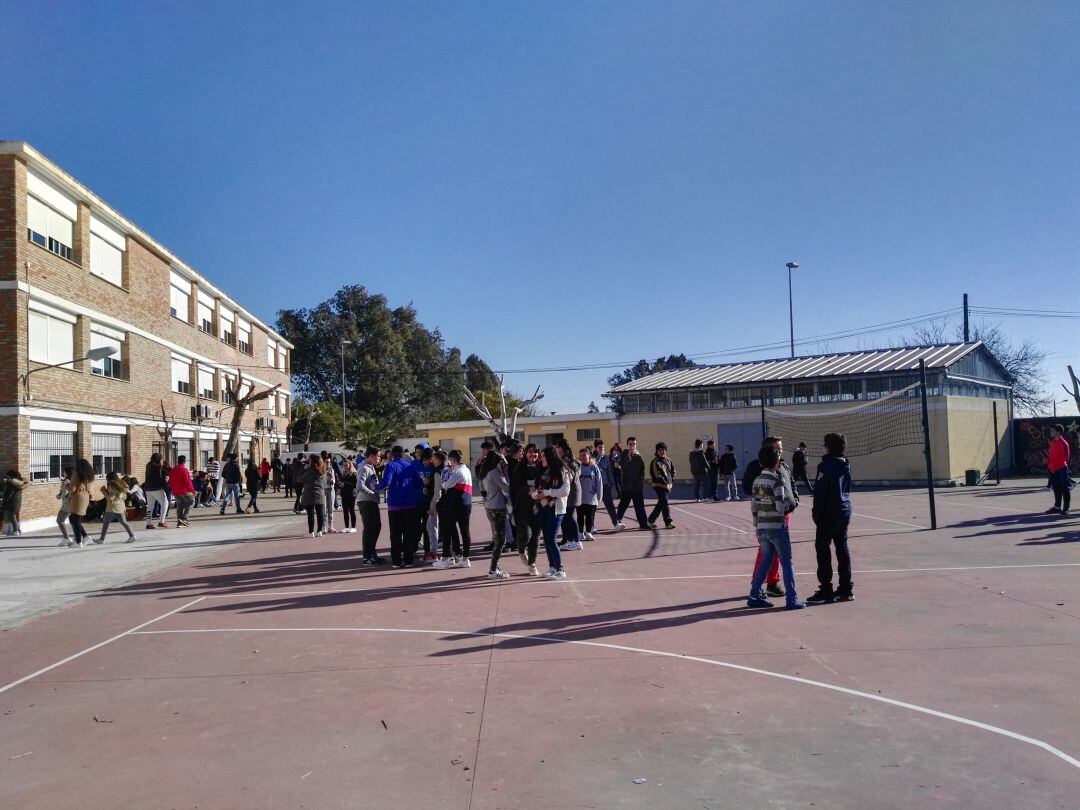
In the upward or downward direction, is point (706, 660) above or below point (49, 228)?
below

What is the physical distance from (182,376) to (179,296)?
3.12m

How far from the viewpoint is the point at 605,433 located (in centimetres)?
3759

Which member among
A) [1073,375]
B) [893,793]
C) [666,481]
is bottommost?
[893,793]

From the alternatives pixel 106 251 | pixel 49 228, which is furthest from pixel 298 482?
pixel 106 251

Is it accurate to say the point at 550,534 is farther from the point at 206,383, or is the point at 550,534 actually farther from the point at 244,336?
the point at 244,336

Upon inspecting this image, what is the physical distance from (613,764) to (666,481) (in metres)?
11.3

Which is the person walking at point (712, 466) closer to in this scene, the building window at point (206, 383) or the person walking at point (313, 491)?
→ the person walking at point (313, 491)

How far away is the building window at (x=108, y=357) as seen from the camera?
2316cm

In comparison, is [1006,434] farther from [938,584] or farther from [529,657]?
[529,657]

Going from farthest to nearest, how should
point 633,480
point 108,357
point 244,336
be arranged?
point 244,336
point 108,357
point 633,480

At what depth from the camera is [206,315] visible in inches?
1374

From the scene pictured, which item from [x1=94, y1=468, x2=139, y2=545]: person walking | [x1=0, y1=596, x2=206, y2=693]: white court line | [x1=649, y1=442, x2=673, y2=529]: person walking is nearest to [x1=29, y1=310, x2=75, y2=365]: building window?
[x1=94, y1=468, x2=139, y2=545]: person walking

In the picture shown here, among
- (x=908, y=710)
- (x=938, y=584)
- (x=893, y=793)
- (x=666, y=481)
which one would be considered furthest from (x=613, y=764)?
(x=666, y=481)

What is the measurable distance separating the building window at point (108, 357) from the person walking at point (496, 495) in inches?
636
